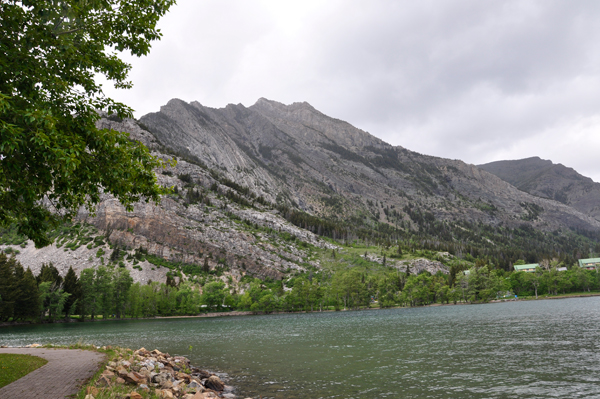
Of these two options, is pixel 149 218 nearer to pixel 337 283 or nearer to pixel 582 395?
pixel 337 283

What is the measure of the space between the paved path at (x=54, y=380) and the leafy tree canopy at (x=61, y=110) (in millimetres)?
6156

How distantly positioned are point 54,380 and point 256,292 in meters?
121

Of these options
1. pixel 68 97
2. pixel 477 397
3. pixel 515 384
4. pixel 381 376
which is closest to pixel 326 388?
pixel 381 376

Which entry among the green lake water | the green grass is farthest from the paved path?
the green lake water

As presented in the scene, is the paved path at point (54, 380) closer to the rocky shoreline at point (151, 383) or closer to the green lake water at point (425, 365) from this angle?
the rocky shoreline at point (151, 383)

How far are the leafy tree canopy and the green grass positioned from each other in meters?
7.68

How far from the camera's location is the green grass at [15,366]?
14.6 m

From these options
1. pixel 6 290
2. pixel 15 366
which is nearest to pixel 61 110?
pixel 15 366

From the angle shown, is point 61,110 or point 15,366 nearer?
point 61,110

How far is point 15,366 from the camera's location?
16.5m

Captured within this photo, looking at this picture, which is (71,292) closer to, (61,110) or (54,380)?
(54,380)

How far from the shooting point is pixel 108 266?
461ft

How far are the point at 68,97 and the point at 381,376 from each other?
23.4m

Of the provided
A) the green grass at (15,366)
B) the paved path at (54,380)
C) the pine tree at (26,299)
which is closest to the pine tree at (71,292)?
the pine tree at (26,299)
